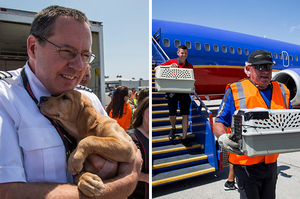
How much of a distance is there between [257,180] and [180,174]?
2058 mm

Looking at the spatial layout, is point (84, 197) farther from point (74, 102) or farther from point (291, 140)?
point (291, 140)

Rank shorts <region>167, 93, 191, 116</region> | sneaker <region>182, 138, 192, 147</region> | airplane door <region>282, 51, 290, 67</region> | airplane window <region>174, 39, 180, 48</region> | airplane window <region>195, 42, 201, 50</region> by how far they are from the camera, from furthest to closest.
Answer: airplane door <region>282, 51, 290, 67</region>
airplane window <region>195, 42, 201, 50</region>
airplane window <region>174, 39, 180, 48</region>
sneaker <region>182, 138, 192, 147</region>
shorts <region>167, 93, 191, 116</region>

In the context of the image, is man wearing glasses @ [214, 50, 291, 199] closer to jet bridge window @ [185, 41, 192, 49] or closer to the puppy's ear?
the puppy's ear

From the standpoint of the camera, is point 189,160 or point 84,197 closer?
point 84,197

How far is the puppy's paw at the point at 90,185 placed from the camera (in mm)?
1004

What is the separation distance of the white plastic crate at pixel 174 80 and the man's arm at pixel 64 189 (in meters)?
2.98

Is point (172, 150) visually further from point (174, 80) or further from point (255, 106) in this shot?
point (255, 106)

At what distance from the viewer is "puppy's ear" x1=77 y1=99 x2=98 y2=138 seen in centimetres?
126

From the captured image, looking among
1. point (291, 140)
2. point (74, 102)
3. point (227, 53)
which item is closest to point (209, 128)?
point (291, 140)

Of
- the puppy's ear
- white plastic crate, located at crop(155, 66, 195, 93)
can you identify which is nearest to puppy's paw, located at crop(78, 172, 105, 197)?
the puppy's ear

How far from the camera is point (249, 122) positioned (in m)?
1.71

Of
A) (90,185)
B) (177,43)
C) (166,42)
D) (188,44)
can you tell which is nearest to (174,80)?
(90,185)

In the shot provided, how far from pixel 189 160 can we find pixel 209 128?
82 centimetres

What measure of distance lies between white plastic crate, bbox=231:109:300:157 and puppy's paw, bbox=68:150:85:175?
1.32 meters
